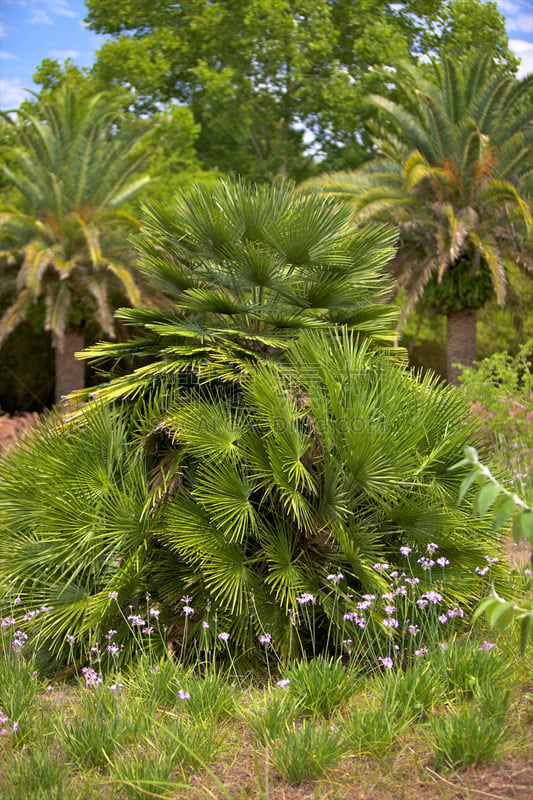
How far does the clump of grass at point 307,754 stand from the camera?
321 cm

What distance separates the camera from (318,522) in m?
4.76

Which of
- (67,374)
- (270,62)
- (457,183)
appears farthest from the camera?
(270,62)

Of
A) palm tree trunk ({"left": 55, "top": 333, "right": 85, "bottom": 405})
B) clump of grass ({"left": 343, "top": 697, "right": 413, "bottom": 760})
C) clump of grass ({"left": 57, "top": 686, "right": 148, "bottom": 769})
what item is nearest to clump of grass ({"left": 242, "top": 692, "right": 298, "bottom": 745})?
clump of grass ({"left": 343, "top": 697, "right": 413, "bottom": 760})

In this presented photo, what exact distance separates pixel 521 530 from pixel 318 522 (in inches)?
96.1

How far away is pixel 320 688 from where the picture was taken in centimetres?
379

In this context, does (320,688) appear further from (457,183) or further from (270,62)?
(270,62)

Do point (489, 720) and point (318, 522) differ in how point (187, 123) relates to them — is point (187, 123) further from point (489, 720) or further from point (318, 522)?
point (489, 720)

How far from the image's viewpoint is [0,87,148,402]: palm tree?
16.6 meters

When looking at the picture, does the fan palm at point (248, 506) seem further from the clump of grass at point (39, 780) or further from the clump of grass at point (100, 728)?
the clump of grass at point (39, 780)

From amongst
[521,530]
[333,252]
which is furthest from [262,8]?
[521,530]

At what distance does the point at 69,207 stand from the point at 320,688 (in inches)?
595

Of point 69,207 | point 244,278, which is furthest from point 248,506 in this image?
point 69,207

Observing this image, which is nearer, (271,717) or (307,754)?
(307,754)

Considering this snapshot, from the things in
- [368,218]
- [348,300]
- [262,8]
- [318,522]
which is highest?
[262,8]
